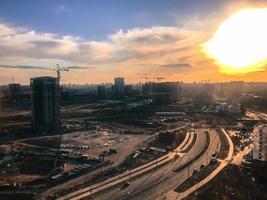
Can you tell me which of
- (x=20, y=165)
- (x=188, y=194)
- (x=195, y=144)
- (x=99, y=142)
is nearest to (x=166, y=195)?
(x=188, y=194)

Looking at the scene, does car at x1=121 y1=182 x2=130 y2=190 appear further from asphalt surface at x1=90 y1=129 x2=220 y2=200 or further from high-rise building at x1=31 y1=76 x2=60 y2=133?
high-rise building at x1=31 y1=76 x2=60 y2=133

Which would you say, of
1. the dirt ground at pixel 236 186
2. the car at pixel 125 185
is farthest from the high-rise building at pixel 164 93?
the car at pixel 125 185

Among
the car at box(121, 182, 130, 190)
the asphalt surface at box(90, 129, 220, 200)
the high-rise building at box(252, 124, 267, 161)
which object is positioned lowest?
the asphalt surface at box(90, 129, 220, 200)

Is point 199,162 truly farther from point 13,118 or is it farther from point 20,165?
point 13,118

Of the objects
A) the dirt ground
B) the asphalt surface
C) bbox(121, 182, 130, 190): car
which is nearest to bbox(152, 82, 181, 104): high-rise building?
the asphalt surface

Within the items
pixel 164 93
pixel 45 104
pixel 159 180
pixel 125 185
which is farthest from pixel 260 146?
pixel 164 93

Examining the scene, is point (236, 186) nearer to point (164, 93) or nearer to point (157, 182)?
point (157, 182)

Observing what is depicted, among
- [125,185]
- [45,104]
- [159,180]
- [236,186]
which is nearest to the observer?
[236,186]
